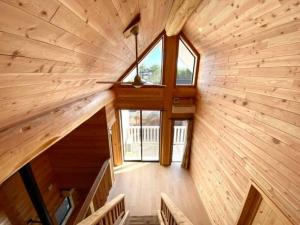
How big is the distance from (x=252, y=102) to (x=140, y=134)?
13.0ft

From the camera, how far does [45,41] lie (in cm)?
95

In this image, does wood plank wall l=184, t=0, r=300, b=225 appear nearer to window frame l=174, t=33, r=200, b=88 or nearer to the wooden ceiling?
window frame l=174, t=33, r=200, b=88

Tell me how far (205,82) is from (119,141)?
3135 mm

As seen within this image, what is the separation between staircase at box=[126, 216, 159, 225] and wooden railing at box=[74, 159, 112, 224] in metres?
0.72

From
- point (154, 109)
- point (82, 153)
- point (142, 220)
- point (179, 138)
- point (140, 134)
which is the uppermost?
point (154, 109)

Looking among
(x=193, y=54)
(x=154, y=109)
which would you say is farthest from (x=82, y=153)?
(x=193, y=54)

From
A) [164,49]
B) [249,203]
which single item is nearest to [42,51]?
[249,203]

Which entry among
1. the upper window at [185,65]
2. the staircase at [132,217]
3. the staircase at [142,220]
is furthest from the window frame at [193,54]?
the staircase at [142,220]

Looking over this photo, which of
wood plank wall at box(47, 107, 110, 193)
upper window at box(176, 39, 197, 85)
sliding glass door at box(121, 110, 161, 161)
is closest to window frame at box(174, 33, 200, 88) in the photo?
upper window at box(176, 39, 197, 85)

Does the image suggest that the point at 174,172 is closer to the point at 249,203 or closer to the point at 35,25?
the point at 249,203

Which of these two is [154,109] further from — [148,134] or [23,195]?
[23,195]

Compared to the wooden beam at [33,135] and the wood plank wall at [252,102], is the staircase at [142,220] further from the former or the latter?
the wooden beam at [33,135]

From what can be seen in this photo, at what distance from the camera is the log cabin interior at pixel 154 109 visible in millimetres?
1164

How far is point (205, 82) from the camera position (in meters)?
4.15
